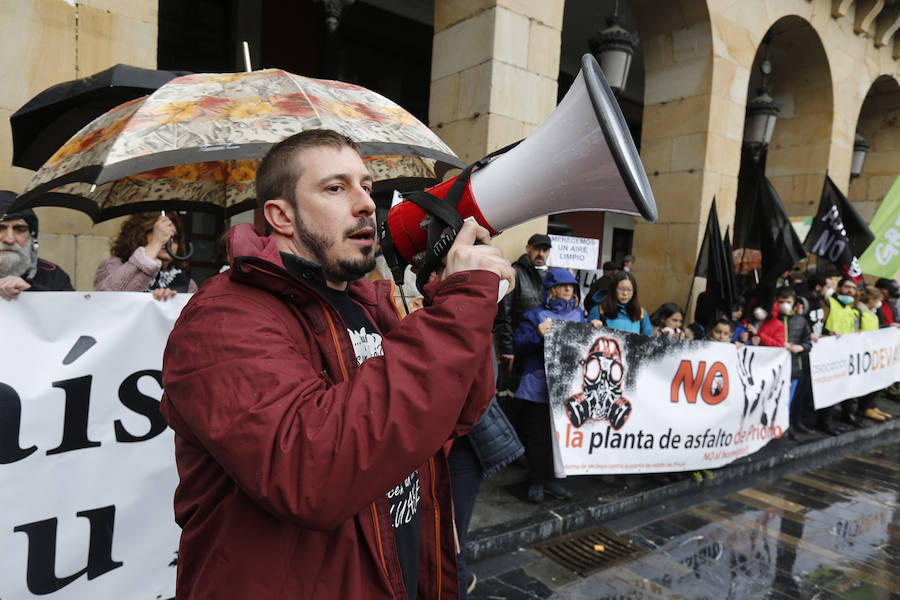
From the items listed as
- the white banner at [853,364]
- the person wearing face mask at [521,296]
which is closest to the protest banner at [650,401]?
the person wearing face mask at [521,296]

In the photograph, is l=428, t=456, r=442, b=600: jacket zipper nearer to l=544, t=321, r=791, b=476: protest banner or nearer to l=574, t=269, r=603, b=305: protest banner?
l=544, t=321, r=791, b=476: protest banner

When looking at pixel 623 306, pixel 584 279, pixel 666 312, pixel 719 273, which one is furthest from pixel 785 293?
pixel 623 306

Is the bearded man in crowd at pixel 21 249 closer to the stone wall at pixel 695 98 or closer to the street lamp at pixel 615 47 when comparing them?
the street lamp at pixel 615 47

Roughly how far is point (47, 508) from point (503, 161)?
2060 millimetres

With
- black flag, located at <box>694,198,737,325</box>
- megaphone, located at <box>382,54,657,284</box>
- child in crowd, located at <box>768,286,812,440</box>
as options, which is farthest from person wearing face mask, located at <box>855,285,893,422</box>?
megaphone, located at <box>382,54,657,284</box>

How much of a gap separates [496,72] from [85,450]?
165 inches

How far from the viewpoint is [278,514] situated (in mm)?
915

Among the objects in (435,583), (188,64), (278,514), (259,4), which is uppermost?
(259,4)

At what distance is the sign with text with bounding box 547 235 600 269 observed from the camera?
504 centimetres

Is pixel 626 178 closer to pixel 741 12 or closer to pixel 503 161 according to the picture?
pixel 503 161

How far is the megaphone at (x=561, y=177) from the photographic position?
1105 millimetres

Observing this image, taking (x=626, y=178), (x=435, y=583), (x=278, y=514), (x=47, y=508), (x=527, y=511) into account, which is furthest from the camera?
(x=527, y=511)

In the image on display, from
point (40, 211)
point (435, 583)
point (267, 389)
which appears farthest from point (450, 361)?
Result: point (40, 211)

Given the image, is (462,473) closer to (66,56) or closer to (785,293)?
(66,56)
